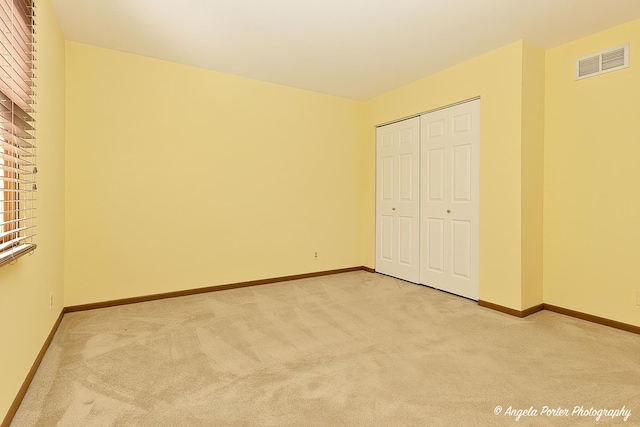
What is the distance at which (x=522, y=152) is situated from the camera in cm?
311

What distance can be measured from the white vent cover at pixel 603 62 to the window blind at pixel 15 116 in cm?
413

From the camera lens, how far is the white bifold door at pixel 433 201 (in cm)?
362

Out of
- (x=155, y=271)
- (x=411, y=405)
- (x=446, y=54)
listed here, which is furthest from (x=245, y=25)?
(x=411, y=405)

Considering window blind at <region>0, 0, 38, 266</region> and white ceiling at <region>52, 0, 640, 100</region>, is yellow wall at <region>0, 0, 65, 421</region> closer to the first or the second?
window blind at <region>0, 0, 38, 266</region>

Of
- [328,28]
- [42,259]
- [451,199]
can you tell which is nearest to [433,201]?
[451,199]

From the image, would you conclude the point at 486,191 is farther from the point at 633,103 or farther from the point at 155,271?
the point at 155,271

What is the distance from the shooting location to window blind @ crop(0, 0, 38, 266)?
5.05ft

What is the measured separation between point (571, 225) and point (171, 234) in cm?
405

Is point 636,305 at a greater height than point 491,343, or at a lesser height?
greater

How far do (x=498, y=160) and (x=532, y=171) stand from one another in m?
0.32

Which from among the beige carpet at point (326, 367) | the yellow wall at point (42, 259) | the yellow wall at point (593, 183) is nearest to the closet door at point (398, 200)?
the beige carpet at point (326, 367)

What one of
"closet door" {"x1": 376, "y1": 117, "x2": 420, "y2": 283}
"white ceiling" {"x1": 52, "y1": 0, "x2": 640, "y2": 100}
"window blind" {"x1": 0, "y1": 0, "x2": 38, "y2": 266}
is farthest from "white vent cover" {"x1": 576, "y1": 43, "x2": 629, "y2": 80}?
"window blind" {"x1": 0, "y1": 0, "x2": 38, "y2": 266}

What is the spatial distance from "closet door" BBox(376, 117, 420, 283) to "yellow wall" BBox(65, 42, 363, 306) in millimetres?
524

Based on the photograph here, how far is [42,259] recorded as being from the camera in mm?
2301
